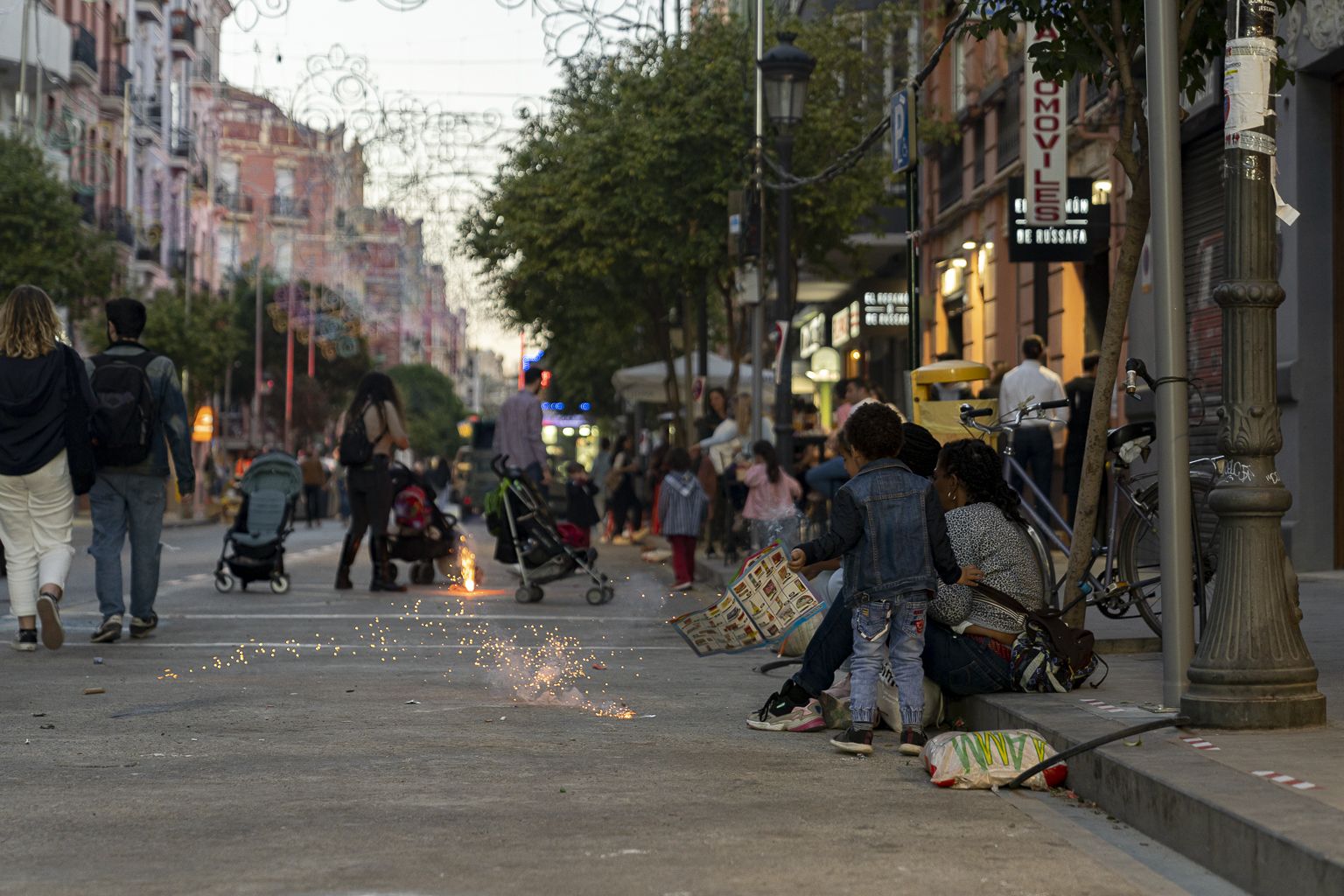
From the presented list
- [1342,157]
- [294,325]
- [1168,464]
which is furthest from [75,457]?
[294,325]

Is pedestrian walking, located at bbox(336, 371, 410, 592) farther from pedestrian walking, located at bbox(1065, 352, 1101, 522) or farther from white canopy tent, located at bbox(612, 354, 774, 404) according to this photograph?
white canopy tent, located at bbox(612, 354, 774, 404)

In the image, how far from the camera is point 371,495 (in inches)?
663

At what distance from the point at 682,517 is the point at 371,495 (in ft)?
8.82

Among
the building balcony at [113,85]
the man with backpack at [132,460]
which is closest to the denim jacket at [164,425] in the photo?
the man with backpack at [132,460]

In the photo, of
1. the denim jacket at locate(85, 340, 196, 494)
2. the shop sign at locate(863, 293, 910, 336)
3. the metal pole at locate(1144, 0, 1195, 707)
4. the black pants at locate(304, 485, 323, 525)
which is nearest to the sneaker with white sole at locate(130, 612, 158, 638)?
the denim jacket at locate(85, 340, 196, 494)

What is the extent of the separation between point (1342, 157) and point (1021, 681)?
330 inches

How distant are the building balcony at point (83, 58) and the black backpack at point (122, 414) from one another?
152 ft

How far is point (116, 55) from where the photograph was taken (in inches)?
2477

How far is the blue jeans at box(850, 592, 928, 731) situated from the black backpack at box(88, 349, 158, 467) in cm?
557

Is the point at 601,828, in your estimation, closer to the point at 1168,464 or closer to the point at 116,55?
the point at 1168,464

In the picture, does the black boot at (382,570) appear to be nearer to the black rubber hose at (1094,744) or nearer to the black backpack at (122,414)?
the black backpack at (122,414)

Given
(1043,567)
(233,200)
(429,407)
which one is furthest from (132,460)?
(429,407)

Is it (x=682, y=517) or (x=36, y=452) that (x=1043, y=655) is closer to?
(x=36, y=452)

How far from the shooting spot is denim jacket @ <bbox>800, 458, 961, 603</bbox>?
290 inches
